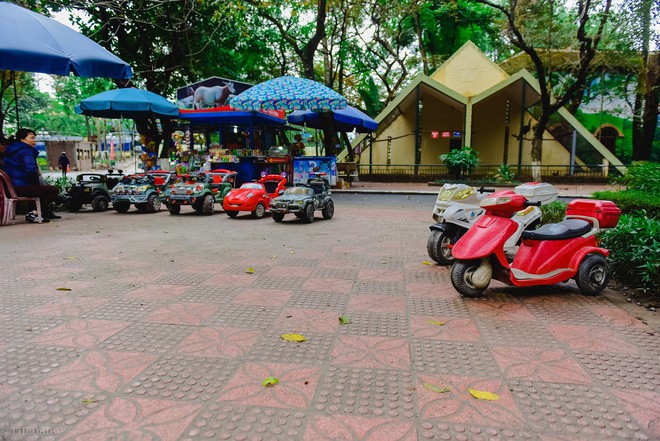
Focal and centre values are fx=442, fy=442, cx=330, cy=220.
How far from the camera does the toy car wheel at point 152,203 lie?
10.8 meters

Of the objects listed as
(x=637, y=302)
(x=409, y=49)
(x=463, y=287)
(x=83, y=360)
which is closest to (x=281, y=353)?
(x=83, y=360)

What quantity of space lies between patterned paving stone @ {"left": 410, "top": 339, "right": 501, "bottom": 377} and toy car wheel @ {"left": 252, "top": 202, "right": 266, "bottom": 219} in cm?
710

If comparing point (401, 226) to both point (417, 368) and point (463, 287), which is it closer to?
point (463, 287)

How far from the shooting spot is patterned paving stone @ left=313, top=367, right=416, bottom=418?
2.34 m

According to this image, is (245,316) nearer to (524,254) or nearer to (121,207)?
(524,254)

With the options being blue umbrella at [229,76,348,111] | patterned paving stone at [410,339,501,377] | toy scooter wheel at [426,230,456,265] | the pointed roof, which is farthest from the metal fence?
patterned paving stone at [410,339,501,377]

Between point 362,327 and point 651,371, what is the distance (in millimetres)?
1922

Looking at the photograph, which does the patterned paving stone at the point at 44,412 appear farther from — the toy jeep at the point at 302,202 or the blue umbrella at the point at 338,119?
the blue umbrella at the point at 338,119

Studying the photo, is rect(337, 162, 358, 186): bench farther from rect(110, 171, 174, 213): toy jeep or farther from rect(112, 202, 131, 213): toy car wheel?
rect(112, 202, 131, 213): toy car wheel

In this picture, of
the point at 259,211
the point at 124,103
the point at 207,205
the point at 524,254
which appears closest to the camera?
the point at 524,254

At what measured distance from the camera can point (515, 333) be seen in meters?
3.41

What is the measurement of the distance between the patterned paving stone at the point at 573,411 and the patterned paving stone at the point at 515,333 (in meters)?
0.63

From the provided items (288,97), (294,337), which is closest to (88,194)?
(288,97)

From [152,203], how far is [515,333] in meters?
9.53
